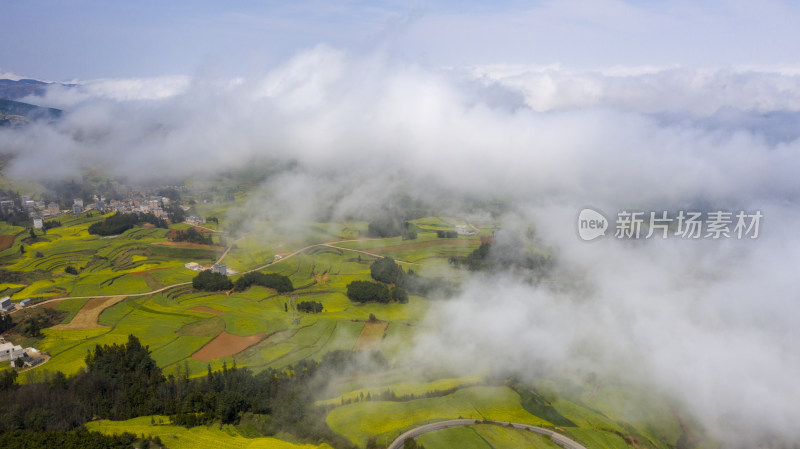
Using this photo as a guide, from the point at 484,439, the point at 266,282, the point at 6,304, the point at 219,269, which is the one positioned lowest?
the point at 484,439

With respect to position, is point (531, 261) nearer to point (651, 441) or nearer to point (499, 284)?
point (499, 284)

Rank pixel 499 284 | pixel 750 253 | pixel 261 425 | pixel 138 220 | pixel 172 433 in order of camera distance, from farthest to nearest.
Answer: pixel 138 220 < pixel 499 284 < pixel 750 253 < pixel 261 425 < pixel 172 433

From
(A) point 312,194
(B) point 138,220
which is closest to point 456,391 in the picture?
(A) point 312,194

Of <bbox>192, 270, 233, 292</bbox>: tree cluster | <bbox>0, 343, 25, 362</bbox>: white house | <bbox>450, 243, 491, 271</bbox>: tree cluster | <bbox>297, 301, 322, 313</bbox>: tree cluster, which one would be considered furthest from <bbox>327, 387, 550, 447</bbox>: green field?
<bbox>192, 270, 233, 292</bbox>: tree cluster

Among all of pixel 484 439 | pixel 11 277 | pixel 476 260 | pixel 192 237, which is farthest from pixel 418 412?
pixel 11 277

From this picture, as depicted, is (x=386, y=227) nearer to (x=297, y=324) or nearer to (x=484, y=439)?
(x=297, y=324)

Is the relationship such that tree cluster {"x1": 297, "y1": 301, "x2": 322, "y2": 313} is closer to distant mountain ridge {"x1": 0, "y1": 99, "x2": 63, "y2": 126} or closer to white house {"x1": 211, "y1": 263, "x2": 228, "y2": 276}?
white house {"x1": 211, "y1": 263, "x2": 228, "y2": 276}

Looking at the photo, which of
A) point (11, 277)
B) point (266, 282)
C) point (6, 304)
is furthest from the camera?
point (266, 282)
